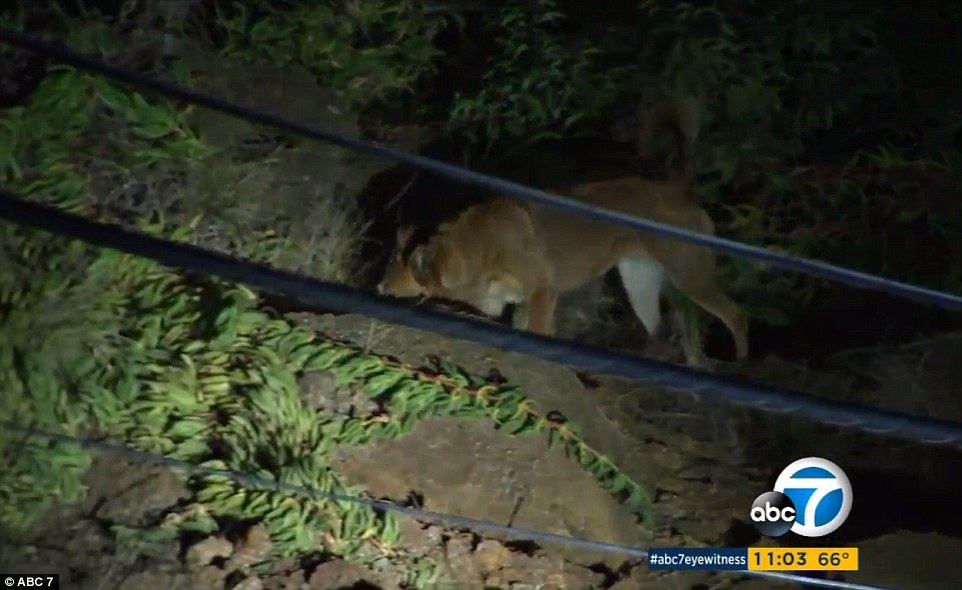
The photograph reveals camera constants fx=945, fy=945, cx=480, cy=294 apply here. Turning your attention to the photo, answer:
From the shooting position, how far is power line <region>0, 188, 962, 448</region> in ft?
5.09

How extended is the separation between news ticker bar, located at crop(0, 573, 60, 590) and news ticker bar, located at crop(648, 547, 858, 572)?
7.02ft

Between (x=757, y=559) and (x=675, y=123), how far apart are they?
247cm

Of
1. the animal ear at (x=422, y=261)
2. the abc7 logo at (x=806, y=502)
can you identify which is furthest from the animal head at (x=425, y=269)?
the abc7 logo at (x=806, y=502)

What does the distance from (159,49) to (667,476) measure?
309 centimetres

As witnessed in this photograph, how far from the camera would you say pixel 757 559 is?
3607 millimetres

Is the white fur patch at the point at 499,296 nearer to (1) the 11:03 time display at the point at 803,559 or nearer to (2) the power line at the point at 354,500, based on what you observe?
(2) the power line at the point at 354,500

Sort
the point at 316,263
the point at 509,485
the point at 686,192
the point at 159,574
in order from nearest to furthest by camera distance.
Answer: the point at 159,574 < the point at 509,485 < the point at 316,263 < the point at 686,192

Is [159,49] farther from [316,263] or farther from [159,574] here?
[159,574]

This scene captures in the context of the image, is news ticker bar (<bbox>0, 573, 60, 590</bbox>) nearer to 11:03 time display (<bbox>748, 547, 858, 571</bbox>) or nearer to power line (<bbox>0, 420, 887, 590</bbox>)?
power line (<bbox>0, 420, 887, 590</bbox>)

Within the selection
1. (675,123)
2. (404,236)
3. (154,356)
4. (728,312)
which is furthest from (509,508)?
(675,123)

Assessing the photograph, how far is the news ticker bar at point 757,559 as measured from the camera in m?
3.58

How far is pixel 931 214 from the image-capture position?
5184mm

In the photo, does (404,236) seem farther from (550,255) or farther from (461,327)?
(461,327)

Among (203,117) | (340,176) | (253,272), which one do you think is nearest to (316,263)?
(340,176)
